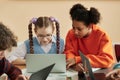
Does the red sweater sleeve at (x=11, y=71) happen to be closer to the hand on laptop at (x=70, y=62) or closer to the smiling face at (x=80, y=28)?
the hand on laptop at (x=70, y=62)

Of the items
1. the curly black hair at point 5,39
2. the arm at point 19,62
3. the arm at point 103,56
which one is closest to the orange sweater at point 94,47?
the arm at point 103,56

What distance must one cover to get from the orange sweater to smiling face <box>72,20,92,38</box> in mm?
61

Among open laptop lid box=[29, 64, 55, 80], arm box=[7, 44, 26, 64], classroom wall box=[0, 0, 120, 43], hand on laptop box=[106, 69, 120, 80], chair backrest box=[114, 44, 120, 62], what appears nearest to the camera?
open laptop lid box=[29, 64, 55, 80]

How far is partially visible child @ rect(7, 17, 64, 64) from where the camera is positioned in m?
1.95

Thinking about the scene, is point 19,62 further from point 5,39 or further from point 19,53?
point 5,39

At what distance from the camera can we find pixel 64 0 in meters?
2.87

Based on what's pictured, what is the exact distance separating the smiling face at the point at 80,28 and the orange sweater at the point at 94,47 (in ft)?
0.20

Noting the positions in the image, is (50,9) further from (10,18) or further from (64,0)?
(10,18)

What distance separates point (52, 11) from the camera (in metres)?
2.90

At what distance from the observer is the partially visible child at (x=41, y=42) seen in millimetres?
1953

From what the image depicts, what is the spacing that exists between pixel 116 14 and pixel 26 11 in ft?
3.43

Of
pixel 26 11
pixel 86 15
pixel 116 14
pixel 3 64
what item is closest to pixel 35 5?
pixel 26 11

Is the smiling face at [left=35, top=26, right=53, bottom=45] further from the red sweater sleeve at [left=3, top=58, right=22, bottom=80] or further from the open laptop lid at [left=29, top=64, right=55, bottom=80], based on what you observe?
the open laptop lid at [left=29, top=64, right=55, bottom=80]

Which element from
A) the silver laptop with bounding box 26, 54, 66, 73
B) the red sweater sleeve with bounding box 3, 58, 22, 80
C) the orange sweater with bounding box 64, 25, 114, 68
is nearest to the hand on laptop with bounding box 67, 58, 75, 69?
the orange sweater with bounding box 64, 25, 114, 68
